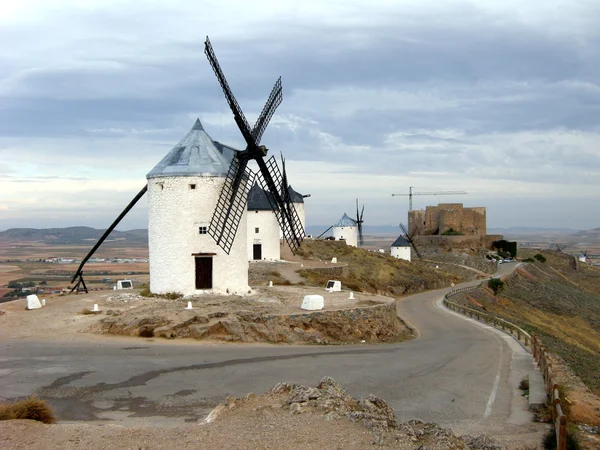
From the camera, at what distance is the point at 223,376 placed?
1424 cm

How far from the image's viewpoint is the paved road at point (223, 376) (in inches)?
472

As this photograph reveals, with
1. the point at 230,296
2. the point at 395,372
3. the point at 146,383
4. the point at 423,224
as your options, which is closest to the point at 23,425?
the point at 146,383

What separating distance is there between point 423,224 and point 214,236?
57.5 m

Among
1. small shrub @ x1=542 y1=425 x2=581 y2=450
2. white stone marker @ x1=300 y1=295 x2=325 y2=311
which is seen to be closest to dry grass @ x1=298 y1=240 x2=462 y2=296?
white stone marker @ x1=300 y1=295 x2=325 y2=311

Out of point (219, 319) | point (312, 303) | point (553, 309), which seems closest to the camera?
point (219, 319)

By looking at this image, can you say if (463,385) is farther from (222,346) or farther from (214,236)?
(214,236)

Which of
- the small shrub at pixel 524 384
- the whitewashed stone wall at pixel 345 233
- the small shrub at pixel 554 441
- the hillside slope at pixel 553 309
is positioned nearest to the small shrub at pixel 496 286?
the hillside slope at pixel 553 309

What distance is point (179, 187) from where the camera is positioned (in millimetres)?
24062

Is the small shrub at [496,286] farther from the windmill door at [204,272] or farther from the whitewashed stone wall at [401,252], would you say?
the windmill door at [204,272]

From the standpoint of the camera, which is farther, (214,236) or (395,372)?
(214,236)

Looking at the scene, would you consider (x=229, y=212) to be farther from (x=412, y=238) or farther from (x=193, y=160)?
(x=412, y=238)

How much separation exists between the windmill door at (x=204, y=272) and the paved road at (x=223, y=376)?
6431 millimetres

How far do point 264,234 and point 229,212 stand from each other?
17.2 m

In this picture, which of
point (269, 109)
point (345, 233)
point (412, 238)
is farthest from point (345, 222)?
point (269, 109)
